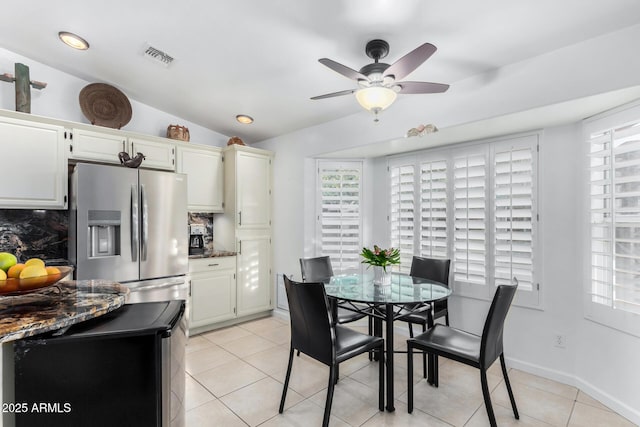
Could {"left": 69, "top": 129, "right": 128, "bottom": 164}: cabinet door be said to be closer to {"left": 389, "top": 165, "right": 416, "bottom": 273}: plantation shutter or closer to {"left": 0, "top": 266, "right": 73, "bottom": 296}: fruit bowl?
{"left": 0, "top": 266, "right": 73, "bottom": 296}: fruit bowl

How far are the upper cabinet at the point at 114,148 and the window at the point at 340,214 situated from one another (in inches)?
70.2

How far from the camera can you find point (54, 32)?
2602 millimetres

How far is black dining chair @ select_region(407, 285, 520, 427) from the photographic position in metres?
1.92

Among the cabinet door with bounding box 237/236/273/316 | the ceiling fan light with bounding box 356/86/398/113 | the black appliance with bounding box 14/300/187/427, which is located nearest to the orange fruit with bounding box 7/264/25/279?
the black appliance with bounding box 14/300/187/427

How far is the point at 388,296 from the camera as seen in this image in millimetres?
2328

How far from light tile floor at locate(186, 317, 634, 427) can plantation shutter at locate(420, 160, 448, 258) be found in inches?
43.2

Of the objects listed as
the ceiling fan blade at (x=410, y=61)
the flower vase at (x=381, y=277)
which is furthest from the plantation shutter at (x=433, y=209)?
the ceiling fan blade at (x=410, y=61)

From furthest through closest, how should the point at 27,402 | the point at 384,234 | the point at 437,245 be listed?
the point at 384,234 < the point at 437,245 < the point at 27,402

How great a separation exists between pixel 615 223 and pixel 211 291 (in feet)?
12.2

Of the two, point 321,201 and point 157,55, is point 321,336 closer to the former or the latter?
point 321,201

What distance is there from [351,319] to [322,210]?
1.49m

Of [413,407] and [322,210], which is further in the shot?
[322,210]

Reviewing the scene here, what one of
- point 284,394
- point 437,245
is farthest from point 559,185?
point 284,394

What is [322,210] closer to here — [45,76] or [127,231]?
[127,231]
